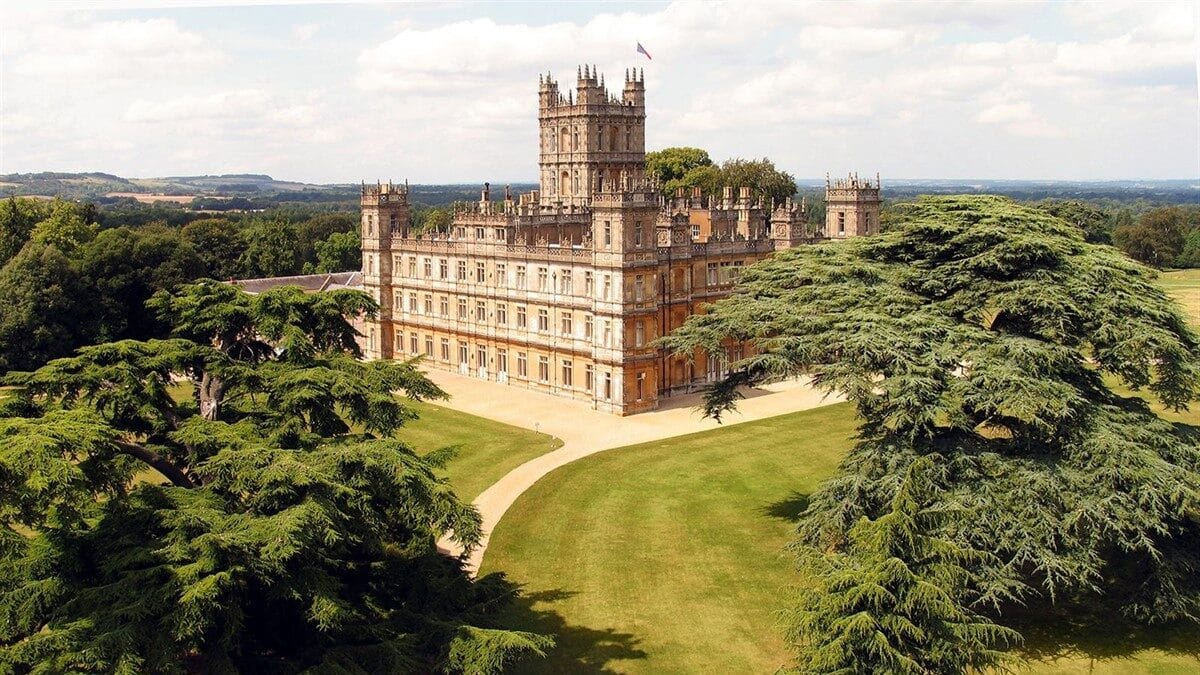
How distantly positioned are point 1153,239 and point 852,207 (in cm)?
8059

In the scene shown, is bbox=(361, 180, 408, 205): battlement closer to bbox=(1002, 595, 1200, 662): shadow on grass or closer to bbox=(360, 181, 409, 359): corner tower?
bbox=(360, 181, 409, 359): corner tower

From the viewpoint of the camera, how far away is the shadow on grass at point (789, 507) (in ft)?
102

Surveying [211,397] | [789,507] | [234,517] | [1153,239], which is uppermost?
[1153,239]

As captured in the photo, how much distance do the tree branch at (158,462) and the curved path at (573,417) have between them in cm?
1363

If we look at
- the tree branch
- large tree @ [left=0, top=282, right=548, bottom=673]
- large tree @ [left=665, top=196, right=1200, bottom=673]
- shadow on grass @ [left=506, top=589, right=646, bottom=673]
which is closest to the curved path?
shadow on grass @ [left=506, top=589, right=646, bottom=673]

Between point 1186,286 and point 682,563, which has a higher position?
point 1186,286

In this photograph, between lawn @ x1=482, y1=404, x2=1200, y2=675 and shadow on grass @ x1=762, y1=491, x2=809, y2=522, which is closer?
lawn @ x1=482, y1=404, x2=1200, y2=675

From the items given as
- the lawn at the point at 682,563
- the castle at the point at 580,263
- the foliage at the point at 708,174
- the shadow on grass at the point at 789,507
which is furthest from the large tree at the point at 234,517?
the foliage at the point at 708,174

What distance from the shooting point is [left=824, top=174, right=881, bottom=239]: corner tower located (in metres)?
53.4

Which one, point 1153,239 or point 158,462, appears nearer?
point 158,462

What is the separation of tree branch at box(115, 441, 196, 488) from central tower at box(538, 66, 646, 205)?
4513 cm

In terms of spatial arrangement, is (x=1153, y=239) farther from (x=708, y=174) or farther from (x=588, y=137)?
(x=588, y=137)

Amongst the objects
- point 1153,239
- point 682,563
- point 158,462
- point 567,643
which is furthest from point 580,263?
point 1153,239

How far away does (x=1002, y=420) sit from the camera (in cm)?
2486
